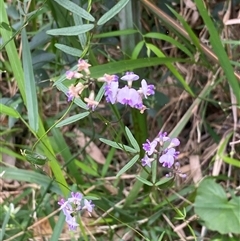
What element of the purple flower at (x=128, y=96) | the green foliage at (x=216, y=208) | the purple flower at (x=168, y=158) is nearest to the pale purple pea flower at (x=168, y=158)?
the purple flower at (x=168, y=158)

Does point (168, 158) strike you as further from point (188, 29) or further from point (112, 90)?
point (188, 29)

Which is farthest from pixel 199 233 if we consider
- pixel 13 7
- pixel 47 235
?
pixel 13 7

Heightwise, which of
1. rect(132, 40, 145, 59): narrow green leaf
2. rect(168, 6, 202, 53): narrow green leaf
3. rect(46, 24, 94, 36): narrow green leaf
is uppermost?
rect(46, 24, 94, 36): narrow green leaf

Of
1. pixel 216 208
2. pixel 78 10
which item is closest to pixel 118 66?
pixel 78 10

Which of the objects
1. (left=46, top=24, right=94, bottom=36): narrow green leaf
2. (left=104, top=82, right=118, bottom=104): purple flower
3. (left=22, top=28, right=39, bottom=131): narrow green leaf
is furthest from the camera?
(left=22, top=28, right=39, bottom=131): narrow green leaf

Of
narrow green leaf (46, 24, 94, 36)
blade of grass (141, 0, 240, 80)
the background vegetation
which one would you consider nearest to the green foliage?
the background vegetation

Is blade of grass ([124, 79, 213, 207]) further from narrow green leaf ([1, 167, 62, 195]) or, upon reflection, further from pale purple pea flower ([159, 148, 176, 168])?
pale purple pea flower ([159, 148, 176, 168])

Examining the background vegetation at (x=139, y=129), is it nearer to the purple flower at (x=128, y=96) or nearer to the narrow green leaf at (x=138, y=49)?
the narrow green leaf at (x=138, y=49)

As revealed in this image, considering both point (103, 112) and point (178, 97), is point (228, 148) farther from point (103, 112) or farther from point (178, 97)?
point (103, 112)

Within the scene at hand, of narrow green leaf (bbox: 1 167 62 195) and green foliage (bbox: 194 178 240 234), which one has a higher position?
narrow green leaf (bbox: 1 167 62 195)

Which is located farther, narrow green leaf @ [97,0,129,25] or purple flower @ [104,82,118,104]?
narrow green leaf @ [97,0,129,25]
